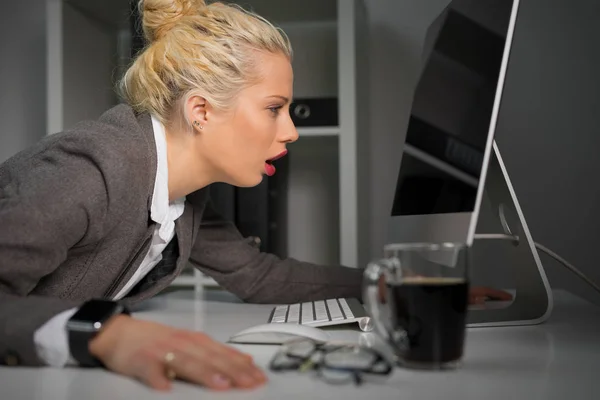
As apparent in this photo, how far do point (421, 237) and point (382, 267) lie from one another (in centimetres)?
39

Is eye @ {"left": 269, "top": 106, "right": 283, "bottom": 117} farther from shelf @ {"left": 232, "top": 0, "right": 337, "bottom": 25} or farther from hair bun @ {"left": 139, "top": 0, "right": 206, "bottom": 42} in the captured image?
shelf @ {"left": 232, "top": 0, "right": 337, "bottom": 25}

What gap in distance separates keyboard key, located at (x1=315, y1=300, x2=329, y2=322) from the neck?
0.33 meters

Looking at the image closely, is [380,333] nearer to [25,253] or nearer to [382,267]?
[382,267]

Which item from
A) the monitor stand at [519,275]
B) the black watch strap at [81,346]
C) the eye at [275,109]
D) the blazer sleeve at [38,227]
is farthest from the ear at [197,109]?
the black watch strap at [81,346]

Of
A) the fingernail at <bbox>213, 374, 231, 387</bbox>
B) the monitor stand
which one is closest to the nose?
the monitor stand

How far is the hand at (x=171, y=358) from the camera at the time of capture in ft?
2.03

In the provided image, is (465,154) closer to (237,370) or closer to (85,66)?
(237,370)

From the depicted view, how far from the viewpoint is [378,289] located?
2.09ft

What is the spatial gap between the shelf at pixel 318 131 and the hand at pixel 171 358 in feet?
3.82

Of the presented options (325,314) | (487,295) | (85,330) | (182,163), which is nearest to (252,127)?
(182,163)

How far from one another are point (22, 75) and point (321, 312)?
65.7 inches

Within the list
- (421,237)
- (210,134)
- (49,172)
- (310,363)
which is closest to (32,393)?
(310,363)

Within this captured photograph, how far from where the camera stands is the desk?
60cm

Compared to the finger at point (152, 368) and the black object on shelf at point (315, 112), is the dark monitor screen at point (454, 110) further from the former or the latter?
the black object on shelf at point (315, 112)
